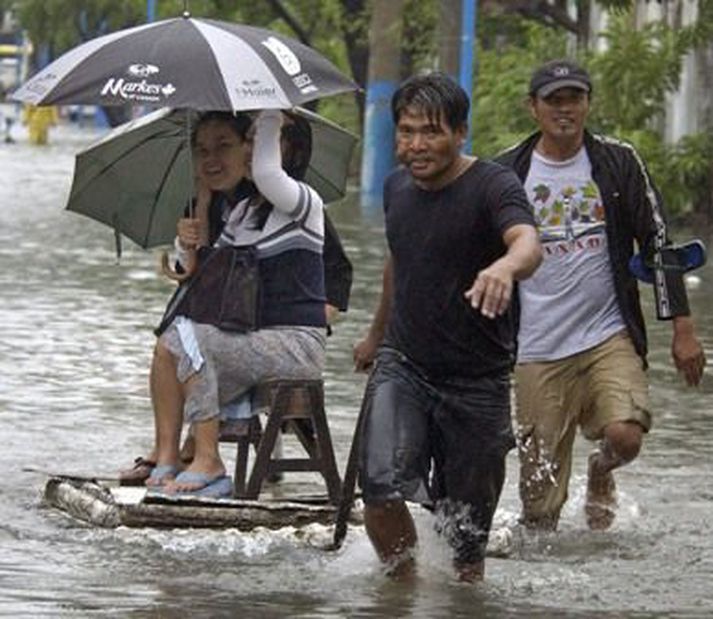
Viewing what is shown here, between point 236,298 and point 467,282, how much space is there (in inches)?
68.3

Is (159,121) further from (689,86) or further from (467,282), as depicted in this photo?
(689,86)

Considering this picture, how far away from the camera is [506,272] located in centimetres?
736

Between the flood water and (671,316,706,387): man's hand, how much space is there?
0.62 m

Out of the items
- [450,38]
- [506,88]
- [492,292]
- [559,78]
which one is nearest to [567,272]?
[559,78]

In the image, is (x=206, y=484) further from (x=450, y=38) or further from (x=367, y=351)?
(x=450, y=38)

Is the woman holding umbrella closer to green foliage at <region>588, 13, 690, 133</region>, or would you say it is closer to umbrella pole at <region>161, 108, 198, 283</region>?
umbrella pole at <region>161, 108, 198, 283</region>

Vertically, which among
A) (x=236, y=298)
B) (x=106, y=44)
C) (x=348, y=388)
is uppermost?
(x=106, y=44)

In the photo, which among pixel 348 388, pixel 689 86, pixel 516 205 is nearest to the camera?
Answer: pixel 516 205

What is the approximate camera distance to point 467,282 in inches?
314

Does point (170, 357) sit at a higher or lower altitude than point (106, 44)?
lower

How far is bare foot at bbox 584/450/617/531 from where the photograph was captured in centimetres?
984

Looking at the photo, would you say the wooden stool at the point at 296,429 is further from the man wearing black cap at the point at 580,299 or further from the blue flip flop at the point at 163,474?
the man wearing black cap at the point at 580,299

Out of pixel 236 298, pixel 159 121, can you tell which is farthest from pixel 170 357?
pixel 159 121

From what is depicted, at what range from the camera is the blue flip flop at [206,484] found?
9.55 m
